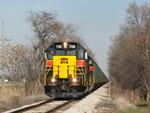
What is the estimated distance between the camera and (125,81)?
121 ft

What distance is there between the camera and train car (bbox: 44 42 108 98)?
18.3 metres

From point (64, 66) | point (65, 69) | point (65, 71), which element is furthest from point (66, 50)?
point (65, 71)

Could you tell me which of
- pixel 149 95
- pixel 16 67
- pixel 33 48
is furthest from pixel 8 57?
pixel 149 95

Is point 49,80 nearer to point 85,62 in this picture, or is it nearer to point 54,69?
point 54,69

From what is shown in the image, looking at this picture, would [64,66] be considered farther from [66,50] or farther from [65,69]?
[66,50]

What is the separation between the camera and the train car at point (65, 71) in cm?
1833

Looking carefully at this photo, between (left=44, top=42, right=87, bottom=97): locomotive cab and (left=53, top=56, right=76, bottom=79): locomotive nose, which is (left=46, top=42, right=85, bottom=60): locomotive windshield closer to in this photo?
(left=44, top=42, right=87, bottom=97): locomotive cab

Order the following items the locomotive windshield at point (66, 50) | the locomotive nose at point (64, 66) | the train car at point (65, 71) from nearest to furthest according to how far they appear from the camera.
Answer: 1. the train car at point (65, 71)
2. the locomotive nose at point (64, 66)
3. the locomotive windshield at point (66, 50)

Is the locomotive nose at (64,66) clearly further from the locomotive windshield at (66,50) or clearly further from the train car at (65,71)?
the locomotive windshield at (66,50)

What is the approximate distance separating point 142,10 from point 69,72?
30209 millimetres

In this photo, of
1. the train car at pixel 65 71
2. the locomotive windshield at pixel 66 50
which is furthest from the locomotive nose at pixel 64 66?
the locomotive windshield at pixel 66 50

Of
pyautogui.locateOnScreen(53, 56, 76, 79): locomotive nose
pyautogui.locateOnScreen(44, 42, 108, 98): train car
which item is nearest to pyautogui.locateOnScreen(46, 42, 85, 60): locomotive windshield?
pyautogui.locateOnScreen(44, 42, 108, 98): train car

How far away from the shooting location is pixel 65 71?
18766 mm

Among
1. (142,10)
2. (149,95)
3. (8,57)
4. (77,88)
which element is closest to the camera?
(77,88)
